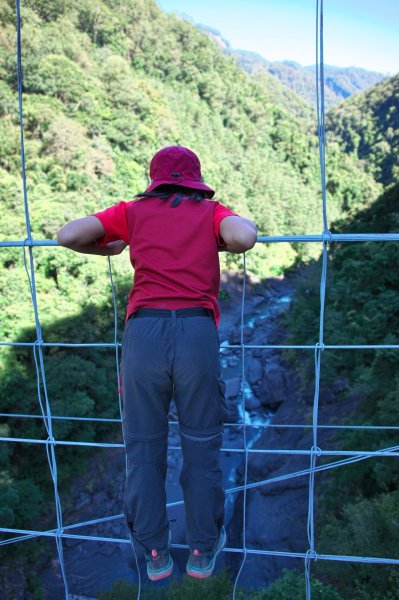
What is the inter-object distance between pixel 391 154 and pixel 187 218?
3166 cm

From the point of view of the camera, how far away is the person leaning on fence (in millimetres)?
1198

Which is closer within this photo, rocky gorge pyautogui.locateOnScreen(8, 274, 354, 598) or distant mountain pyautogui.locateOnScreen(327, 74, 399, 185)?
rocky gorge pyautogui.locateOnScreen(8, 274, 354, 598)

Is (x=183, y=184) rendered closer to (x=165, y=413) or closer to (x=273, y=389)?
(x=165, y=413)

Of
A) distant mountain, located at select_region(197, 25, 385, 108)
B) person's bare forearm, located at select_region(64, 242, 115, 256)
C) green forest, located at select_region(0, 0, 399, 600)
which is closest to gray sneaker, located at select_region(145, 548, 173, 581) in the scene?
person's bare forearm, located at select_region(64, 242, 115, 256)

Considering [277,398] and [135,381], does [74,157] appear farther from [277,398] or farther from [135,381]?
[135,381]

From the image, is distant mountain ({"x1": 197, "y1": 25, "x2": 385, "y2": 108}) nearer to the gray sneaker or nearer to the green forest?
the green forest

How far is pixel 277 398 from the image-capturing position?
9219mm

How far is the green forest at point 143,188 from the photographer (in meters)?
5.68

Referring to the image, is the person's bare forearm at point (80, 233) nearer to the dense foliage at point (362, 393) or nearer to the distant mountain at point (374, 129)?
the dense foliage at point (362, 393)

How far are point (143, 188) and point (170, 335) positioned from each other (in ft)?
55.1

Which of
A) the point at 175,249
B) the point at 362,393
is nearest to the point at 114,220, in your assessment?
the point at 175,249

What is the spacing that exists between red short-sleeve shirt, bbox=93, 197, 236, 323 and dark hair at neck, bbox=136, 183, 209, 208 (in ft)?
0.04

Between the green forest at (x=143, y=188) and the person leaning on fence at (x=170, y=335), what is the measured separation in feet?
4.66

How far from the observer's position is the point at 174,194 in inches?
48.9
